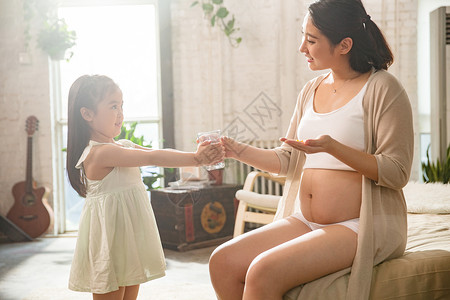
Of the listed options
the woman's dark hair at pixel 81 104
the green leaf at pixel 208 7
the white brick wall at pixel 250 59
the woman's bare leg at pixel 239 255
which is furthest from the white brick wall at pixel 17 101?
the woman's bare leg at pixel 239 255

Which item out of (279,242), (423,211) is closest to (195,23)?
(423,211)

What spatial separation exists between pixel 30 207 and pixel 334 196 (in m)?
4.20

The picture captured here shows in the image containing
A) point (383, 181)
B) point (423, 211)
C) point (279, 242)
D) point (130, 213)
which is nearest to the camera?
point (383, 181)

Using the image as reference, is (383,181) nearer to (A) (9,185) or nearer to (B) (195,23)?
(B) (195,23)

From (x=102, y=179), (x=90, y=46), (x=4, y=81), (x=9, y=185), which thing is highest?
(x=90, y=46)

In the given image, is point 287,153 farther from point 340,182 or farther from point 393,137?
point 393,137

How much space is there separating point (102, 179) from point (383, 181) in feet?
3.55

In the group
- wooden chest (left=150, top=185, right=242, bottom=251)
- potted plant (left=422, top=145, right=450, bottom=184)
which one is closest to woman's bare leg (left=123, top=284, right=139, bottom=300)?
wooden chest (left=150, top=185, right=242, bottom=251)

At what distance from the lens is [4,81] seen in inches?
211

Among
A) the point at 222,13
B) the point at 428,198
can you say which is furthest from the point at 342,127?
the point at 222,13

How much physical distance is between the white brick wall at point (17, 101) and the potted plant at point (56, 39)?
25cm

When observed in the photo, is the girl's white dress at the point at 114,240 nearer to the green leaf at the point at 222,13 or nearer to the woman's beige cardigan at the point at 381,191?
the woman's beige cardigan at the point at 381,191

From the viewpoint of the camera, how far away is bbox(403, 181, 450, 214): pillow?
9.14ft

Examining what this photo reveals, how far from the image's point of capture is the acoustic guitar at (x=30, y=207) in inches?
203
